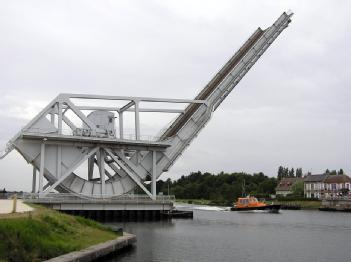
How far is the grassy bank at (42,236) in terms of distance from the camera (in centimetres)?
1167

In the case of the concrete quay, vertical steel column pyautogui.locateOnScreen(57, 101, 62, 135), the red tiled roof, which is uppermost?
vertical steel column pyautogui.locateOnScreen(57, 101, 62, 135)

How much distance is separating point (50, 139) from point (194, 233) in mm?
12455

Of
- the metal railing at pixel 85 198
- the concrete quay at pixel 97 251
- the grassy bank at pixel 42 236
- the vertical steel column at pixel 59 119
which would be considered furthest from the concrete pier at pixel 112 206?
the grassy bank at pixel 42 236

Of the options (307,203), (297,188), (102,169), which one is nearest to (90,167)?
(102,169)

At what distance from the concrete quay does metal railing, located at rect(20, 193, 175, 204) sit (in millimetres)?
14978

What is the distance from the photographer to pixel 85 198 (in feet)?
112

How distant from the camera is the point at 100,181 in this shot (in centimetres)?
3516

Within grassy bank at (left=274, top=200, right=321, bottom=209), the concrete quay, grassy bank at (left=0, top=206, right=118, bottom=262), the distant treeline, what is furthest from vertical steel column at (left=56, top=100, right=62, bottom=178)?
the distant treeline

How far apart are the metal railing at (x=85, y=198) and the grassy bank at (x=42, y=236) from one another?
1545 centimetres

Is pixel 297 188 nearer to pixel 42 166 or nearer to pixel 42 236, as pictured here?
pixel 42 166

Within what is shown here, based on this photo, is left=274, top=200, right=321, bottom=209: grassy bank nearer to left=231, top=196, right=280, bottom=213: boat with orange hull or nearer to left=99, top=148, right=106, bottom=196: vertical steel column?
left=231, top=196, right=280, bottom=213: boat with orange hull

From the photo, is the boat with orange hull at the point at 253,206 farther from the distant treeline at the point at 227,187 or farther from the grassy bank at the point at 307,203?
the distant treeline at the point at 227,187

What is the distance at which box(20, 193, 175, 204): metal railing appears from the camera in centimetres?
3256

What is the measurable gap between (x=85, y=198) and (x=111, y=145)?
4.05m
